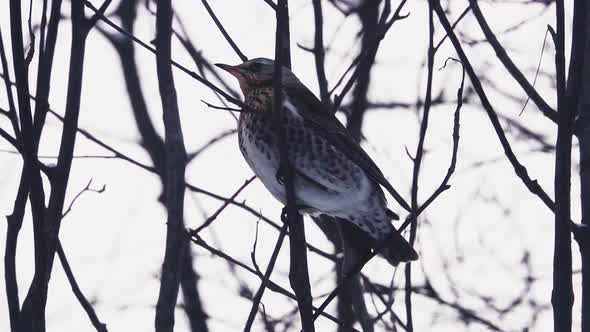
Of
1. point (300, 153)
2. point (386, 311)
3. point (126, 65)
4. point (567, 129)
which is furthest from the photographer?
point (126, 65)

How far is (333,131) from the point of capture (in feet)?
13.5

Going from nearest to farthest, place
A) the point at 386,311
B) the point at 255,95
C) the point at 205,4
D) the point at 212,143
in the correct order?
the point at 205,4
the point at 386,311
the point at 255,95
the point at 212,143

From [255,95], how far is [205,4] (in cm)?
130

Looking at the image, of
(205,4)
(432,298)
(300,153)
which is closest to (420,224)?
(432,298)

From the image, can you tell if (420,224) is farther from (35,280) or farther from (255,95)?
(35,280)

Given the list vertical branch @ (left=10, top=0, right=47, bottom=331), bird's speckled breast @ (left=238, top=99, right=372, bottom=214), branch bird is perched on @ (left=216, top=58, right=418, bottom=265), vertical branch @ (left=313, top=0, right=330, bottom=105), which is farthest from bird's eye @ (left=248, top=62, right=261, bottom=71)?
vertical branch @ (left=10, top=0, right=47, bottom=331)

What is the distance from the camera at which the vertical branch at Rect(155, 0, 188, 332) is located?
8.21 feet

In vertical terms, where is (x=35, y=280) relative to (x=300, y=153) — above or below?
below

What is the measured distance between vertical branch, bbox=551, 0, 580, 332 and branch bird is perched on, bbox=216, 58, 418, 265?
1569 millimetres

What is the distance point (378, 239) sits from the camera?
166 inches

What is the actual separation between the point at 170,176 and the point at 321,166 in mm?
1392

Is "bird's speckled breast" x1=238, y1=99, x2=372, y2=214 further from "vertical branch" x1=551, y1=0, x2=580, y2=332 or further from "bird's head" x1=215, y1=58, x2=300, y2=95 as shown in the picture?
"vertical branch" x1=551, y1=0, x2=580, y2=332

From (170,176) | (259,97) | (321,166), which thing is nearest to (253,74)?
(259,97)

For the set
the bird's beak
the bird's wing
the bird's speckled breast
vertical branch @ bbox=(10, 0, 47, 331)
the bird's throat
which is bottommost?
vertical branch @ bbox=(10, 0, 47, 331)
